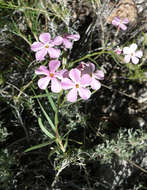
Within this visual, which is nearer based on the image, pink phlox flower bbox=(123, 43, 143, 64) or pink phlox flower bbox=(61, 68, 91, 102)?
pink phlox flower bbox=(61, 68, 91, 102)

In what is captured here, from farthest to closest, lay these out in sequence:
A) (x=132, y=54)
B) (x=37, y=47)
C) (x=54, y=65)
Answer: (x=132, y=54), (x=37, y=47), (x=54, y=65)

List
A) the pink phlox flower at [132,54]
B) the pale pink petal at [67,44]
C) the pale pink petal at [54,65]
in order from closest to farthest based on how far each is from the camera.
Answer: the pale pink petal at [54,65], the pale pink petal at [67,44], the pink phlox flower at [132,54]

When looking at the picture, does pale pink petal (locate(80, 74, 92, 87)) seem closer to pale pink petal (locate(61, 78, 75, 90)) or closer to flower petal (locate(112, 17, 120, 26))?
pale pink petal (locate(61, 78, 75, 90))

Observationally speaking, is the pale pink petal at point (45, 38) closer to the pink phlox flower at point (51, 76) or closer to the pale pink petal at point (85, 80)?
the pink phlox flower at point (51, 76)

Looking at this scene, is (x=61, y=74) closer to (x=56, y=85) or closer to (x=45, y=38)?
(x=56, y=85)

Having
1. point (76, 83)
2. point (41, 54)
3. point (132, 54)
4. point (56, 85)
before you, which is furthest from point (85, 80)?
point (132, 54)

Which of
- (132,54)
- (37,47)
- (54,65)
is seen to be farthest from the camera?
(132,54)

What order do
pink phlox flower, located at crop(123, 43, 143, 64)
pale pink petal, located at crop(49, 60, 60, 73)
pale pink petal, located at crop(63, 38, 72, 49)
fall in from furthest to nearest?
pink phlox flower, located at crop(123, 43, 143, 64), pale pink petal, located at crop(63, 38, 72, 49), pale pink petal, located at crop(49, 60, 60, 73)

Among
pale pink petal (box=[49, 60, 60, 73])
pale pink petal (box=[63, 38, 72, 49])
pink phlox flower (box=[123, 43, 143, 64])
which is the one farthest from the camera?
pink phlox flower (box=[123, 43, 143, 64])

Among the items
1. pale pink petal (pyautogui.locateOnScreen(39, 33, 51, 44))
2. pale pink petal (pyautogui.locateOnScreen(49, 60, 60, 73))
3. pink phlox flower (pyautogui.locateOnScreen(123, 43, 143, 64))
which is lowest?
pink phlox flower (pyautogui.locateOnScreen(123, 43, 143, 64))

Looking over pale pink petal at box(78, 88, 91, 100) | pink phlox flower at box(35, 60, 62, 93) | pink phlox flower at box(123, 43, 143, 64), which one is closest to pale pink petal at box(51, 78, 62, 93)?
pink phlox flower at box(35, 60, 62, 93)

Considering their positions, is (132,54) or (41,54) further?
(132,54)

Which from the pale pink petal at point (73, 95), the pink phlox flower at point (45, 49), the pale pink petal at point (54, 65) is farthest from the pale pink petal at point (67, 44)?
the pale pink petal at point (73, 95)

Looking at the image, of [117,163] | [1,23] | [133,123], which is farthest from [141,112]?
[1,23]
